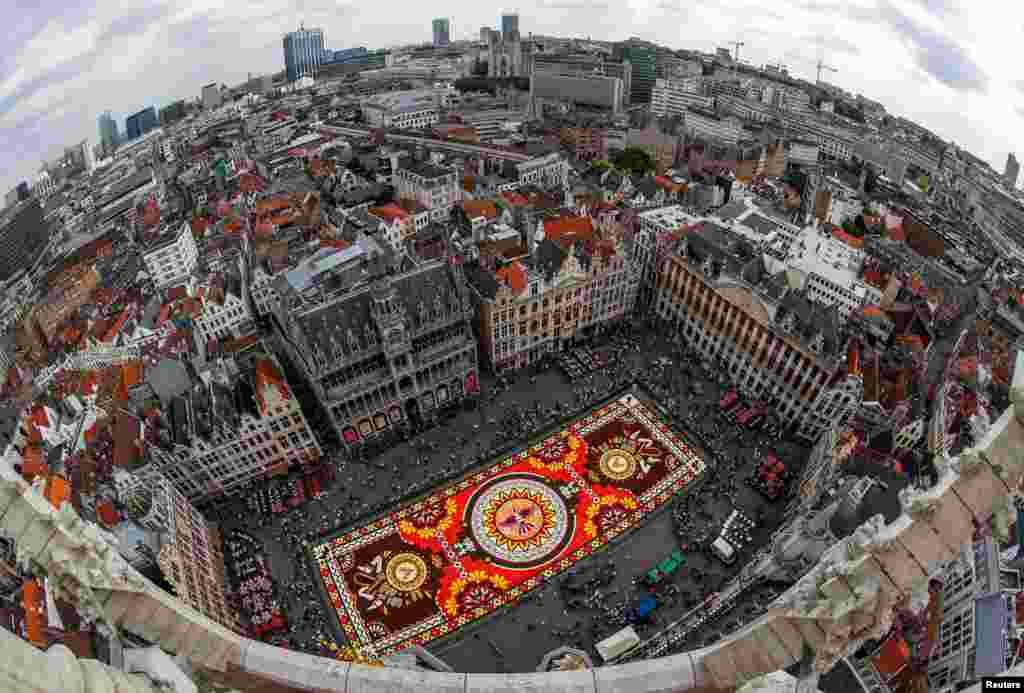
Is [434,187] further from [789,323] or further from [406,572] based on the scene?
[406,572]

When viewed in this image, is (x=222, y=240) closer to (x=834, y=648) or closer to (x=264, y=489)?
(x=264, y=489)

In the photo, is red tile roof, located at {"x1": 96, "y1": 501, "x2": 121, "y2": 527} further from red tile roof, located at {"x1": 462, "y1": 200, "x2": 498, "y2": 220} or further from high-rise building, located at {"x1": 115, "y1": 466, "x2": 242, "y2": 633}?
red tile roof, located at {"x1": 462, "y1": 200, "x2": 498, "y2": 220}

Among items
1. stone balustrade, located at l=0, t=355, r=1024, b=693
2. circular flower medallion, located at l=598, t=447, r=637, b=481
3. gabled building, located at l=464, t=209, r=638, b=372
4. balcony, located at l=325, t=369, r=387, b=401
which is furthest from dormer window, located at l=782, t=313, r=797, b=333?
stone balustrade, located at l=0, t=355, r=1024, b=693

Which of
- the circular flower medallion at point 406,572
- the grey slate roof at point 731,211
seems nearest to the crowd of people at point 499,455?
the circular flower medallion at point 406,572

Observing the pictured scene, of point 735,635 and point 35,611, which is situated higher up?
point 735,635

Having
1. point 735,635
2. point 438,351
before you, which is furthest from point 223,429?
point 735,635

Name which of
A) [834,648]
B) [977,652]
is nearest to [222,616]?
[834,648]
